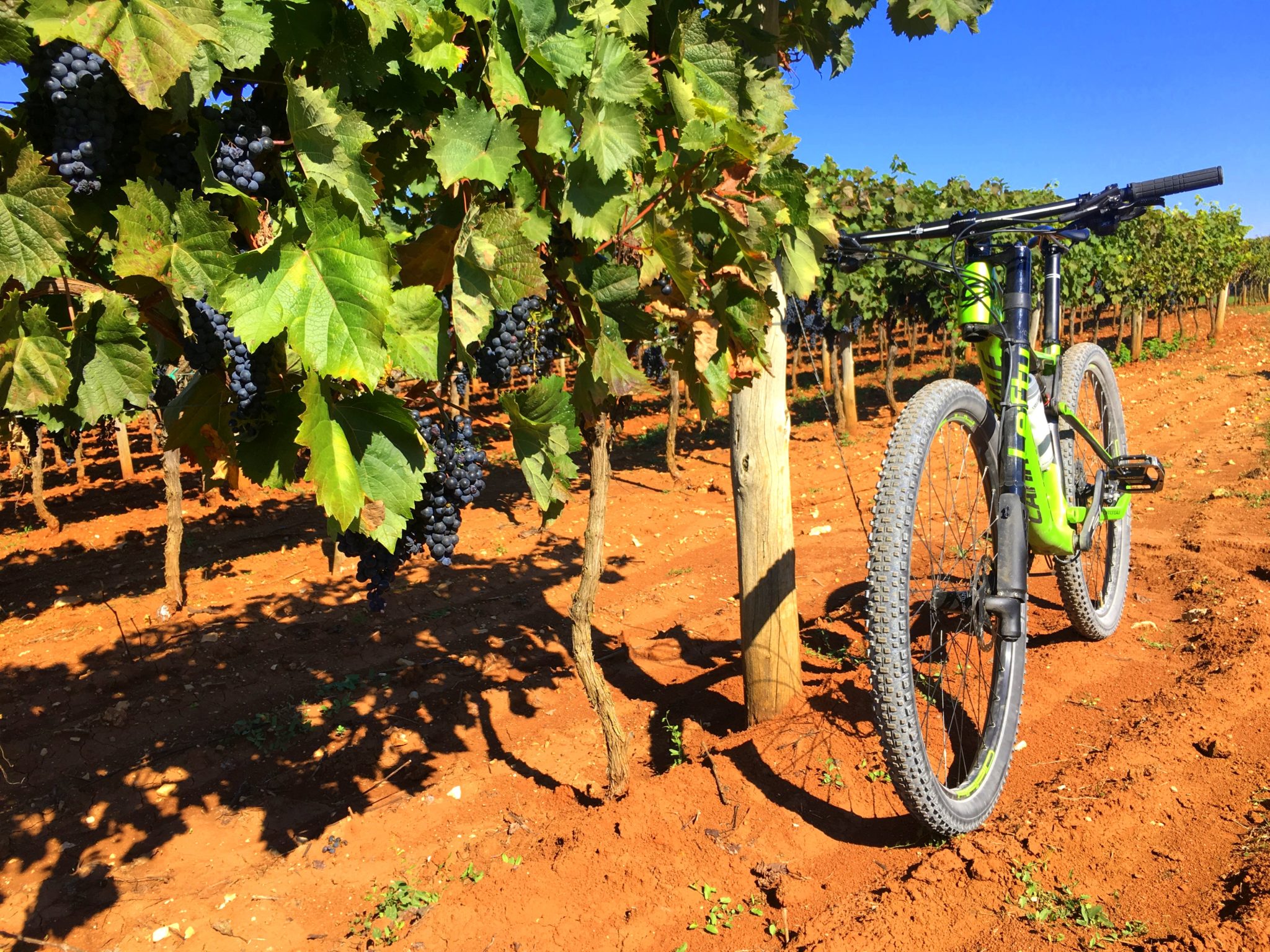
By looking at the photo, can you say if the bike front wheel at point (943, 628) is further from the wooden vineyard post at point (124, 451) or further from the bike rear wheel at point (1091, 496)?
the wooden vineyard post at point (124, 451)

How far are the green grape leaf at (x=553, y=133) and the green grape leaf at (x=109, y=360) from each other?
941mm

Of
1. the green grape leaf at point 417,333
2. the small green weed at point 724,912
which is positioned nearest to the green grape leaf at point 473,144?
the green grape leaf at point 417,333

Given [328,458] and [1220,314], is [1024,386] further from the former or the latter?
[1220,314]

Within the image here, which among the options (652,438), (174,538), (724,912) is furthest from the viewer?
(652,438)

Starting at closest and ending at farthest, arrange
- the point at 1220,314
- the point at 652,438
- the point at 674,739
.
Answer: the point at 674,739 < the point at 652,438 < the point at 1220,314

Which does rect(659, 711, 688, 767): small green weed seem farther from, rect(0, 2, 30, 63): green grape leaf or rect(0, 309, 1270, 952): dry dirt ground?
rect(0, 2, 30, 63): green grape leaf

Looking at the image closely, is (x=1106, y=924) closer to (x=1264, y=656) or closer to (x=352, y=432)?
(x=1264, y=656)

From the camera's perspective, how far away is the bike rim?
2.93 meters

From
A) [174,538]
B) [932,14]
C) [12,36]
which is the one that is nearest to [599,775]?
[12,36]

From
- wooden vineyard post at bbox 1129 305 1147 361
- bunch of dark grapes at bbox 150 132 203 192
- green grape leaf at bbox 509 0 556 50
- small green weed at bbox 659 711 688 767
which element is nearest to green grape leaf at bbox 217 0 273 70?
bunch of dark grapes at bbox 150 132 203 192

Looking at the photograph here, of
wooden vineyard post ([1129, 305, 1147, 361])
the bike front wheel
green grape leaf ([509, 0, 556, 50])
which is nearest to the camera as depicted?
green grape leaf ([509, 0, 556, 50])

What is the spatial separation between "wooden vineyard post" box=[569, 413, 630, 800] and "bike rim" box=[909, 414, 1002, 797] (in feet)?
3.70

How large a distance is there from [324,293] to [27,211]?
0.49 m

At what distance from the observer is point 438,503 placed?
6.93 ft
